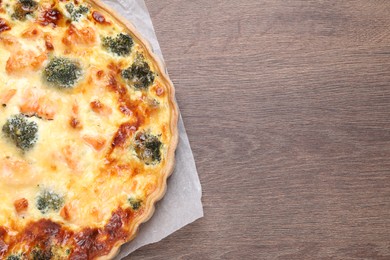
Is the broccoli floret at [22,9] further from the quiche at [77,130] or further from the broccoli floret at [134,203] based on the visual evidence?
the broccoli floret at [134,203]

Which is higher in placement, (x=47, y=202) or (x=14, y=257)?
(x=47, y=202)

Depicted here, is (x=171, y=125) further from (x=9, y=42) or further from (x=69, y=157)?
(x=9, y=42)

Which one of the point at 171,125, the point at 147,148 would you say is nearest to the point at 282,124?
the point at 171,125

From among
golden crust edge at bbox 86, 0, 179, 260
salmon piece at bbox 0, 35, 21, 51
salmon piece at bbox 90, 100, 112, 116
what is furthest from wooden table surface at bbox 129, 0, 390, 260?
salmon piece at bbox 0, 35, 21, 51

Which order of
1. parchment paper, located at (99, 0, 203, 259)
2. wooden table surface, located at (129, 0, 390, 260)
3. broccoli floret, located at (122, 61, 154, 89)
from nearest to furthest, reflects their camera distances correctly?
broccoli floret, located at (122, 61, 154, 89) < parchment paper, located at (99, 0, 203, 259) < wooden table surface, located at (129, 0, 390, 260)

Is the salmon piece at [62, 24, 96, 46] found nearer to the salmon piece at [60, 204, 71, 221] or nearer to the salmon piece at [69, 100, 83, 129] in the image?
the salmon piece at [69, 100, 83, 129]

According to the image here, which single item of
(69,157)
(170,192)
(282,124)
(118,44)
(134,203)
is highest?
(118,44)
